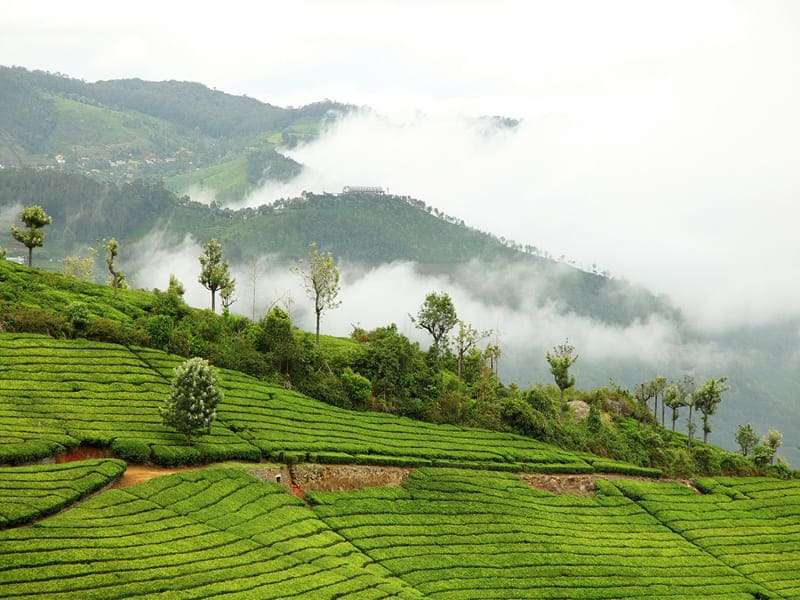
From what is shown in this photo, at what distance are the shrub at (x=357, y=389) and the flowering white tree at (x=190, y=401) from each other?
66.3 ft

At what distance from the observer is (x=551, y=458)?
68.2m

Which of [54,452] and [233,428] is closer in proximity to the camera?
[54,452]

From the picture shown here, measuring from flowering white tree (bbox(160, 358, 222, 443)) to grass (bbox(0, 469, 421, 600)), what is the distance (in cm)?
308

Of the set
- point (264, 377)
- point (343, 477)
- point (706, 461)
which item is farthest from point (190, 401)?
point (706, 461)

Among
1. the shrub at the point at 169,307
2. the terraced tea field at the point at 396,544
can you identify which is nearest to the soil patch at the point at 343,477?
the terraced tea field at the point at 396,544

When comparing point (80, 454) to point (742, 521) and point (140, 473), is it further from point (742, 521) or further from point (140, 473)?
point (742, 521)

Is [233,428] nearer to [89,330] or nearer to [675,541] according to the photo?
→ [89,330]

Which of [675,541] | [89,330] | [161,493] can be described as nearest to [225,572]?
[161,493]

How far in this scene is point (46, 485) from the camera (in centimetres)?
3938

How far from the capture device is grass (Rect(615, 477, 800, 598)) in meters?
58.9

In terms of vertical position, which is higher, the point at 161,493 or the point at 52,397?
the point at 52,397

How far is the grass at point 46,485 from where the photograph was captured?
36.4m

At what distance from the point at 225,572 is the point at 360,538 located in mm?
11559

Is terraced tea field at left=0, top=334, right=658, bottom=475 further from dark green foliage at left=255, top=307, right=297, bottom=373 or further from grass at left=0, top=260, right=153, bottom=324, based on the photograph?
grass at left=0, top=260, right=153, bottom=324
